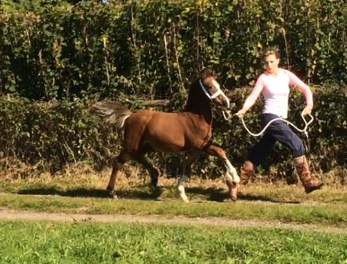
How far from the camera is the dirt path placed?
839cm

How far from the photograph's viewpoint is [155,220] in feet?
29.7

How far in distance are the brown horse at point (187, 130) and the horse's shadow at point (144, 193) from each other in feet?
1.27

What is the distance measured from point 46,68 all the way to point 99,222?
6.15m

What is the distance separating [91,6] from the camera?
13.9m

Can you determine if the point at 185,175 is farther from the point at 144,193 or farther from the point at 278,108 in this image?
the point at 278,108

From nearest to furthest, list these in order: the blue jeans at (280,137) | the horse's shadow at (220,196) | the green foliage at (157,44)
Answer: the blue jeans at (280,137)
the horse's shadow at (220,196)
the green foliage at (157,44)

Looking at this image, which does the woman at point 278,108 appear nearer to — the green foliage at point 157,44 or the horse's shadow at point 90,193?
the horse's shadow at point 90,193

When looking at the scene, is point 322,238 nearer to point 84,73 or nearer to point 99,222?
point 99,222

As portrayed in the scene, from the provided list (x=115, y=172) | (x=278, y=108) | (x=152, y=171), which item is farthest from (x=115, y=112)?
(x=278, y=108)

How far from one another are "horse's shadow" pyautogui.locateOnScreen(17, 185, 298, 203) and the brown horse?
0.39 m

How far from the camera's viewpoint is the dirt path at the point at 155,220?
839cm

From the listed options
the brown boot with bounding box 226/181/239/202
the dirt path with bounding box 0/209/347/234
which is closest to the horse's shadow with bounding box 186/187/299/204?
the brown boot with bounding box 226/181/239/202

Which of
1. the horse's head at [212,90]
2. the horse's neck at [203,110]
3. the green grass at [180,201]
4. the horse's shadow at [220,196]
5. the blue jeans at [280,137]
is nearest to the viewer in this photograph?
the green grass at [180,201]

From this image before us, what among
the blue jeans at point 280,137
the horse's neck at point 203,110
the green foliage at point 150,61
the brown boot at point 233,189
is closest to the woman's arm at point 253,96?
the blue jeans at point 280,137
